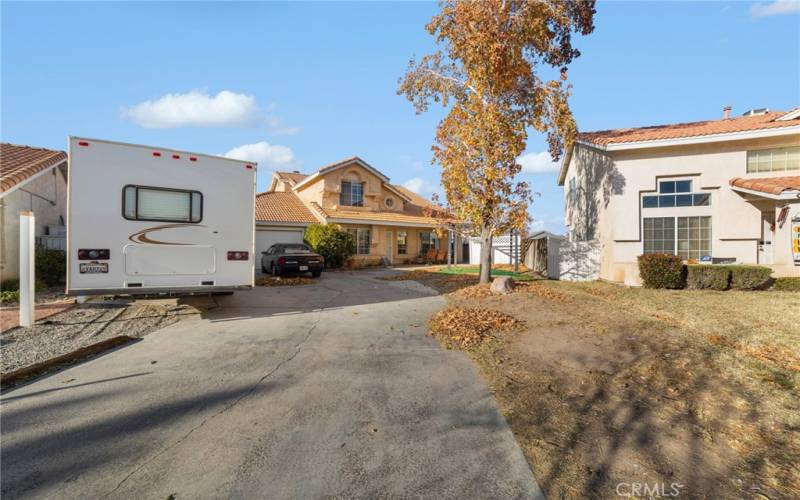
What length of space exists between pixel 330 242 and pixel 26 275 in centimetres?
1496

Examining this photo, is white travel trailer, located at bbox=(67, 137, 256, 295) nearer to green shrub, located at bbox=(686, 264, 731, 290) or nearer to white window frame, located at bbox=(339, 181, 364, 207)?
green shrub, located at bbox=(686, 264, 731, 290)

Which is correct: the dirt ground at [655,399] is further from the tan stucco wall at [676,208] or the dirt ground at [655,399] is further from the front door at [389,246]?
the front door at [389,246]

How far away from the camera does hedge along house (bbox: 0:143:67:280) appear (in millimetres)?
10602

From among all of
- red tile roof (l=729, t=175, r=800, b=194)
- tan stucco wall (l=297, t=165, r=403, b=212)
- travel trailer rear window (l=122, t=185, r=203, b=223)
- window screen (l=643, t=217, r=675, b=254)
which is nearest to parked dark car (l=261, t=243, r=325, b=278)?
tan stucco wall (l=297, t=165, r=403, b=212)

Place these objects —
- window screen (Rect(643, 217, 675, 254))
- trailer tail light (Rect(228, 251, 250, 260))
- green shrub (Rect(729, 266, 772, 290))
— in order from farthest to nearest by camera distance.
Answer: window screen (Rect(643, 217, 675, 254))
green shrub (Rect(729, 266, 772, 290))
trailer tail light (Rect(228, 251, 250, 260))

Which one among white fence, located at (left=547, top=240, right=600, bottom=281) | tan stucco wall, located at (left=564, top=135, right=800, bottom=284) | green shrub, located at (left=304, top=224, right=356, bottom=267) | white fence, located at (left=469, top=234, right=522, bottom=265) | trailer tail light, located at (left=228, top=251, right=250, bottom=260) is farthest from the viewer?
white fence, located at (left=469, top=234, right=522, bottom=265)

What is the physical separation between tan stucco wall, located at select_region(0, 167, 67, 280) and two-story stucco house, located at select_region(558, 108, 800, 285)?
1941 centimetres

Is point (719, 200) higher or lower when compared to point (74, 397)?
higher

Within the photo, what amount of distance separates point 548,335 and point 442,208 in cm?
921

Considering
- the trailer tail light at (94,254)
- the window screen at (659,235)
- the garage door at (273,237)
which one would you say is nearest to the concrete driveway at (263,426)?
the trailer tail light at (94,254)

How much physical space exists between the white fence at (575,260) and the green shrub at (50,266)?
1825 centimetres

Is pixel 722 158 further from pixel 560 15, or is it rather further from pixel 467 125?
pixel 467 125

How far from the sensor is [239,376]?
5.15 m

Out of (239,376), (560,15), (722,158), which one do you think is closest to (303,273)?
(239,376)
